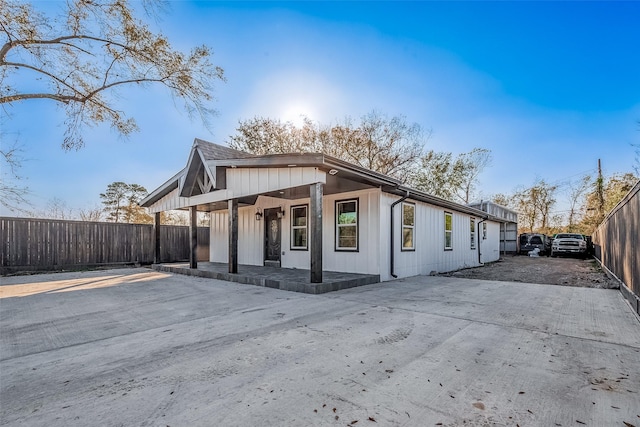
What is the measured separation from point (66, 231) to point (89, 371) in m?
10.3

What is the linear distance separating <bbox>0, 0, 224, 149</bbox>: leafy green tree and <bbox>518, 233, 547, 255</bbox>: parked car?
20.3 m

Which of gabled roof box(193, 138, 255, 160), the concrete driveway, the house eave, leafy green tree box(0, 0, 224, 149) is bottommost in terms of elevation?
the concrete driveway

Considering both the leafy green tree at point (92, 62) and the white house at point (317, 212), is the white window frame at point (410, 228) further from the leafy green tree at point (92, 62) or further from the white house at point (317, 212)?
the leafy green tree at point (92, 62)

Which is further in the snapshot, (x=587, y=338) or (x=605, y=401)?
(x=587, y=338)

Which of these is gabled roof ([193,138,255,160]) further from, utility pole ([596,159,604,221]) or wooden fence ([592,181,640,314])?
utility pole ([596,159,604,221])

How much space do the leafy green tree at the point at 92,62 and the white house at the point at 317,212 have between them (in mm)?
3589

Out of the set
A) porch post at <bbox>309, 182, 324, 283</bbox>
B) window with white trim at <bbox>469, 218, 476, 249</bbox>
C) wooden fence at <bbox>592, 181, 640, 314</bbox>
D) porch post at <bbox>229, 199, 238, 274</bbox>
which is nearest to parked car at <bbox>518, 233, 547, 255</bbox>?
window with white trim at <bbox>469, 218, 476, 249</bbox>

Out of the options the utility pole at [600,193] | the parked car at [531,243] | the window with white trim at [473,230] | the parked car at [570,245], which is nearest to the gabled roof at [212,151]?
the window with white trim at [473,230]

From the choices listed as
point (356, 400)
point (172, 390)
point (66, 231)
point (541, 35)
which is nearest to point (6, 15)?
point (66, 231)

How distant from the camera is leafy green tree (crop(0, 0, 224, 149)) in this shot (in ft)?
28.3

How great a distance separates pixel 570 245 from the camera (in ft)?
55.0

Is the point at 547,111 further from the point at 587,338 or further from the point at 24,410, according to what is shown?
the point at 24,410

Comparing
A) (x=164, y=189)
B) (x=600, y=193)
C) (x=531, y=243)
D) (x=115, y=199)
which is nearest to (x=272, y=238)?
(x=164, y=189)

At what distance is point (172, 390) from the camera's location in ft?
6.64
